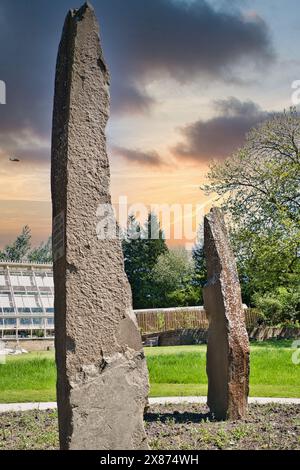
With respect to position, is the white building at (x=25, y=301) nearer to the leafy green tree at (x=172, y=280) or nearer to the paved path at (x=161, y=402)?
the paved path at (x=161, y=402)

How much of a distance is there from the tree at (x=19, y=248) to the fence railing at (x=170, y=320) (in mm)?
17178

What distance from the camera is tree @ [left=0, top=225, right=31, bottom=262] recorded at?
1708 inches

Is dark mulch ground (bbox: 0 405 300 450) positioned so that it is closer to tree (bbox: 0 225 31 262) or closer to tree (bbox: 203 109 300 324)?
tree (bbox: 203 109 300 324)

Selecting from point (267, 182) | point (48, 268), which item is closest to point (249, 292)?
point (267, 182)

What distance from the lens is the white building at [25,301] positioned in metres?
22.5

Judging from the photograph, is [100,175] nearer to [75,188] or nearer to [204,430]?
[75,188]

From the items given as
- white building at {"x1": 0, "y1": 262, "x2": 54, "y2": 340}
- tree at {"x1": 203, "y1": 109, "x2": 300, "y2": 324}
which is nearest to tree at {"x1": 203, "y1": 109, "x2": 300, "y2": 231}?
tree at {"x1": 203, "y1": 109, "x2": 300, "y2": 324}

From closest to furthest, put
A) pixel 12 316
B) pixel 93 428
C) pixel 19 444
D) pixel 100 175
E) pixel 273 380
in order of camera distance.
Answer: pixel 93 428
pixel 100 175
pixel 19 444
pixel 273 380
pixel 12 316

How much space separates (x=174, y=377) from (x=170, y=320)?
50.2 ft

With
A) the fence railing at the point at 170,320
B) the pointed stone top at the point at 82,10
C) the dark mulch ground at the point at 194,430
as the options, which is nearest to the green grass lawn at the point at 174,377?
the dark mulch ground at the point at 194,430

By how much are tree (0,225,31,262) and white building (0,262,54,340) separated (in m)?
19.8

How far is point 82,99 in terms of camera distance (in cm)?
511

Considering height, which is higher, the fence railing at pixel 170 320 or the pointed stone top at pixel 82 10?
the pointed stone top at pixel 82 10

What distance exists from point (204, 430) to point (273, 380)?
22.7ft
